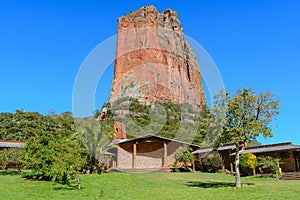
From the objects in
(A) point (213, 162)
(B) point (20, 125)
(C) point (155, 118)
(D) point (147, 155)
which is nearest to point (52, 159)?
(A) point (213, 162)

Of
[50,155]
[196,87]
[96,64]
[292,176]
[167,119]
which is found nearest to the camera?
[50,155]

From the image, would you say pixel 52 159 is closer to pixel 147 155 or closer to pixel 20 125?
pixel 147 155

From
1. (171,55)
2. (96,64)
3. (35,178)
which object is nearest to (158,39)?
(171,55)

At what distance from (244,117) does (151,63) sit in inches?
2546

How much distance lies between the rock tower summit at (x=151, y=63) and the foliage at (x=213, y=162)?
38.9 metres

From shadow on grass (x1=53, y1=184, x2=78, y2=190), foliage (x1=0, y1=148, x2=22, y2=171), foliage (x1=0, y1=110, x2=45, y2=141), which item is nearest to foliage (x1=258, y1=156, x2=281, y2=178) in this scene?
shadow on grass (x1=53, y1=184, x2=78, y2=190)

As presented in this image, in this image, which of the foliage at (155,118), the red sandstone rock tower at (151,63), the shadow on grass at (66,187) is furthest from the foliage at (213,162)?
the red sandstone rock tower at (151,63)

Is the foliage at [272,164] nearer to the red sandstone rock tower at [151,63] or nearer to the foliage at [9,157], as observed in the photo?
the foliage at [9,157]

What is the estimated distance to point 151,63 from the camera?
78812 millimetres

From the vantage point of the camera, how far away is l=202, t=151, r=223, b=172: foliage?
26.9 meters

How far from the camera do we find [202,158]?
28.9 m

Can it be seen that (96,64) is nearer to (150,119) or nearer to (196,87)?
(150,119)

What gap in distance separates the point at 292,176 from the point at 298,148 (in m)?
3.37

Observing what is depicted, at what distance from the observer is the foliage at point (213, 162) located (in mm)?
26938
